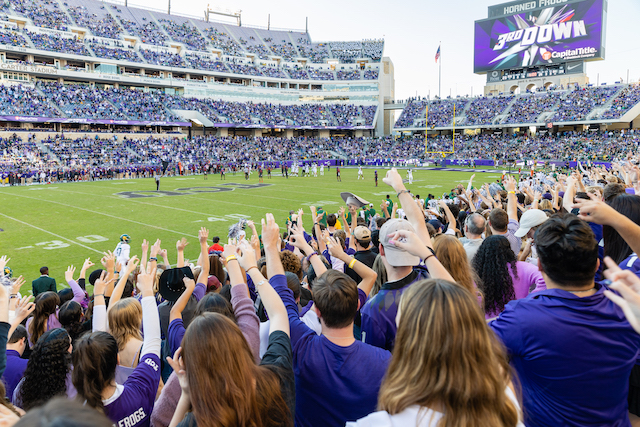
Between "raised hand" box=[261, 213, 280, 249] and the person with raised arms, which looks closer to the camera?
the person with raised arms

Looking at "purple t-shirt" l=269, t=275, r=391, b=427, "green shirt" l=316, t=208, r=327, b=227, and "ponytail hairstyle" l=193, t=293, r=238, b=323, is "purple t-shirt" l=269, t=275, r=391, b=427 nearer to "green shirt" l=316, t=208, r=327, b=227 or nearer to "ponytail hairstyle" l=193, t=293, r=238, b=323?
"ponytail hairstyle" l=193, t=293, r=238, b=323

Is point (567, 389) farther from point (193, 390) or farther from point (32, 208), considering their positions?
point (32, 208)

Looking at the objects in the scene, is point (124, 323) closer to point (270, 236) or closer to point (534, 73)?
point (270, 236)

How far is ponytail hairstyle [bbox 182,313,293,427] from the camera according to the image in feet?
6.35

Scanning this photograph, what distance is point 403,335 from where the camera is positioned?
179 centimetres

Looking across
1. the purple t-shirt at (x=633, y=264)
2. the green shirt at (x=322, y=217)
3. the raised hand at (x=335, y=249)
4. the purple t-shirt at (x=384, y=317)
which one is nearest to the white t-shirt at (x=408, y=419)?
the purple t-shirt at (x=384, y=317)

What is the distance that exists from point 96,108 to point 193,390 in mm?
61420

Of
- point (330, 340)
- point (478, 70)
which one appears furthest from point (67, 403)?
point (478, 70)

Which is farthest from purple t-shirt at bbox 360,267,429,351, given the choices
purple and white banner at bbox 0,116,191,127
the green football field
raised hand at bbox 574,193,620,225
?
purple and white banner at bbox 0,116,191,127

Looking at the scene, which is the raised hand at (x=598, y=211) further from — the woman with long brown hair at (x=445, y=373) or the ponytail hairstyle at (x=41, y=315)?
the ponytail hairstyle at (x=41, y=315)

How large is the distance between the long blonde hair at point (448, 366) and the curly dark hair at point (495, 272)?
6.16 ft

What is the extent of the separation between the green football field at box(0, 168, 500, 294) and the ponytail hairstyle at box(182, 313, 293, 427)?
35.8 ft

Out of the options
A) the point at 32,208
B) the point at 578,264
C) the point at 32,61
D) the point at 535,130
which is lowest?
the point at 32,208

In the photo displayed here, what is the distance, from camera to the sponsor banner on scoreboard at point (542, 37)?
60.2 meters
